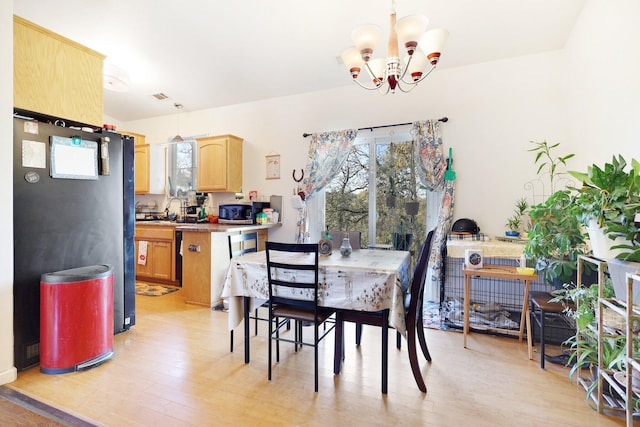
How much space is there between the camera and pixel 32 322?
2096 millimetres

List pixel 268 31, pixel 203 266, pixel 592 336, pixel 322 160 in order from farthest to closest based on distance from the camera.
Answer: pixel 322 160 < pixel 203 266 < pixel 268 31 < pixel 592 336

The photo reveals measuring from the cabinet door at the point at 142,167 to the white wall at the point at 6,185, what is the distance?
11.2ft

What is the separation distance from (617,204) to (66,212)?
3.46 metres

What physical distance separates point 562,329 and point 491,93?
2459 mm

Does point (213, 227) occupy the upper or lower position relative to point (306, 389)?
upper

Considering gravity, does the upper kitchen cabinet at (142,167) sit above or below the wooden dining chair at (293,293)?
above

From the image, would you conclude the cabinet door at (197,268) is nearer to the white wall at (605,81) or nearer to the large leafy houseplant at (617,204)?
the large leafy houseplant at (617,204)

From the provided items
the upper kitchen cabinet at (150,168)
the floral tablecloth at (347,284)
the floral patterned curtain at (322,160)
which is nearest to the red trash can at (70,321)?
the floral tablecloth at (347,284)

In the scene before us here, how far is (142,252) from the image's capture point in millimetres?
4562

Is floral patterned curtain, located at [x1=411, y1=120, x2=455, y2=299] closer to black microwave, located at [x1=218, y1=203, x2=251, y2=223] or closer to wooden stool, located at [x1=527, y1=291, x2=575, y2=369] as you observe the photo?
wooden stool, located at [x1=527, y1=291, x2=575, y2=369]

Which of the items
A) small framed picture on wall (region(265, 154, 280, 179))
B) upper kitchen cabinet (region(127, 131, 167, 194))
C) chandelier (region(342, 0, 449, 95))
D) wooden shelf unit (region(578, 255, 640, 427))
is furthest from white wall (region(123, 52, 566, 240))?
upper kitchen cabinet (region(127, 131, 167, 194))

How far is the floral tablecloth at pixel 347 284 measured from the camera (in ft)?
6.08

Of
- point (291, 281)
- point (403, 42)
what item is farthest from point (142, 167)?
point (403, 42)

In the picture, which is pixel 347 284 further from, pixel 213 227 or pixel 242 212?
pixel 242 212
